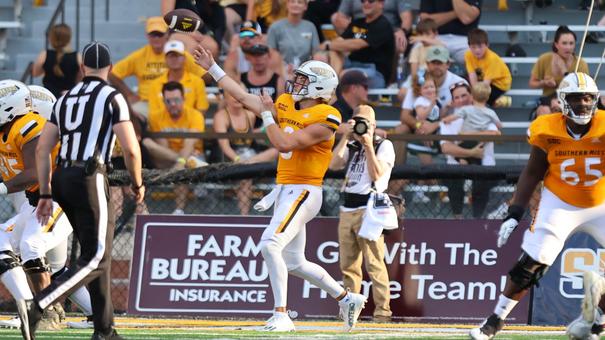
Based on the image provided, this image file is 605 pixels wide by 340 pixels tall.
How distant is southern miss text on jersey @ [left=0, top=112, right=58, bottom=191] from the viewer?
371 inches

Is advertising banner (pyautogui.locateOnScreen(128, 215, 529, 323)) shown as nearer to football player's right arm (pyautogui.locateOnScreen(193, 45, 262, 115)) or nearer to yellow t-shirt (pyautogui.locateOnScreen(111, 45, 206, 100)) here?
football player's right arm (pyautogui.locateOnScreen(193, 45, 262, 115))

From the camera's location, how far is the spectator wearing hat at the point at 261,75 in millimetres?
14539

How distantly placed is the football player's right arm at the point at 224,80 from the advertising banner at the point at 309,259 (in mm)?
2367

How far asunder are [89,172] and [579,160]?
3.11m

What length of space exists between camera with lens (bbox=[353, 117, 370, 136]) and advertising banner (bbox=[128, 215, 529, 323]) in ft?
4.00

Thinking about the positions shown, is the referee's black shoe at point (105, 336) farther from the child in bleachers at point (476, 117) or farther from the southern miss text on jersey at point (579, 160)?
the child in bleachers at point (476, 117)

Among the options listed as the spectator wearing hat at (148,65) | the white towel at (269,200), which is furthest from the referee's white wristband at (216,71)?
the spectator wearing hat at (148,65)

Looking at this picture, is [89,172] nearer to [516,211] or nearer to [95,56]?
[95,56]

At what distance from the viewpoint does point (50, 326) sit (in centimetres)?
1023

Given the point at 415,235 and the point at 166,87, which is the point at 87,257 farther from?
the point at 166,87

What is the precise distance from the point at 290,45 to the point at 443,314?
Answer: 441 cm

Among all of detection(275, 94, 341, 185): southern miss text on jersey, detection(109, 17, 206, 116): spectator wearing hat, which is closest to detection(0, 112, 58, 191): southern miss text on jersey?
detection(275, 94, 341, 185): southern miss text on jersey

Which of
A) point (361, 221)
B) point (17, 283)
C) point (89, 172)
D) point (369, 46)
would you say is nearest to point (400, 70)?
point (369, 46)

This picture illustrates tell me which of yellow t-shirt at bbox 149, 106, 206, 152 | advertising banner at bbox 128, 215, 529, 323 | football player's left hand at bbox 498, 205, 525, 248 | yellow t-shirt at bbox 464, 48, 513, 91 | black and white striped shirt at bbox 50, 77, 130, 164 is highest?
black and white striped shirt at bbox 50, 77, 130, 164
